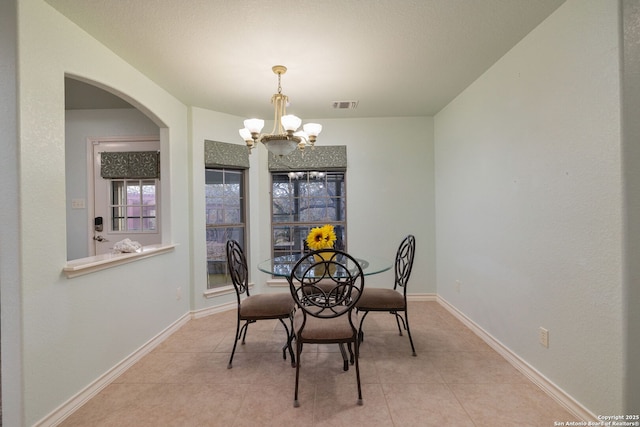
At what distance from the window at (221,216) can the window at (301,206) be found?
1.44ft

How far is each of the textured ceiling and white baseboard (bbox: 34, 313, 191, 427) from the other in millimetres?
2341

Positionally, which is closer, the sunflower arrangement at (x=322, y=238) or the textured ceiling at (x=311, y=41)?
the textured ceiling at (x=311, y=41)

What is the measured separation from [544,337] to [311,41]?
8.33 ft

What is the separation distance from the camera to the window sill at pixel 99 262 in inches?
69.1

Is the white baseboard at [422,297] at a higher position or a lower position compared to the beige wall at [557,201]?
lower

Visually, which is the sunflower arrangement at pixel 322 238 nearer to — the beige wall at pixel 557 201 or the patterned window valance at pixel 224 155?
the beige wall at pixel 557 201

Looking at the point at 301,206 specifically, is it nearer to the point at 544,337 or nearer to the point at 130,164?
the point at 130,164

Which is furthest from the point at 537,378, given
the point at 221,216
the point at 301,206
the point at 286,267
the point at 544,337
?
the point at 221,216

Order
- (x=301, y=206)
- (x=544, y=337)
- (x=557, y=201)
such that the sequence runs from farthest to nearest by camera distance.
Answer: (x=301, y=206), (x=544, y=337), (x=557, y=201)

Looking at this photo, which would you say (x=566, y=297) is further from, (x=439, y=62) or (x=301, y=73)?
(x=301, y=73)

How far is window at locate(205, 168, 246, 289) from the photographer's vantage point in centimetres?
349

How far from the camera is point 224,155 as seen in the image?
11.2ft

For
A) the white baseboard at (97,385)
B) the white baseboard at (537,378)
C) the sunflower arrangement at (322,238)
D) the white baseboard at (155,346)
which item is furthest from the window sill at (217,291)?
the white baseboard at (537,378)

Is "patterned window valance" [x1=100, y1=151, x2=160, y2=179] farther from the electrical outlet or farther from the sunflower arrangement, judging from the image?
the electrical outlet
